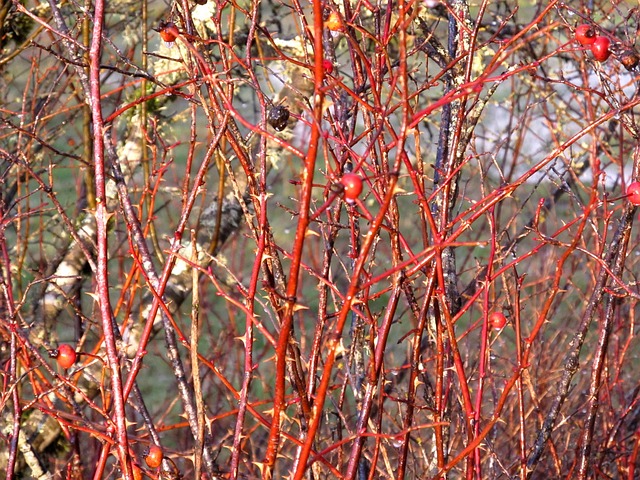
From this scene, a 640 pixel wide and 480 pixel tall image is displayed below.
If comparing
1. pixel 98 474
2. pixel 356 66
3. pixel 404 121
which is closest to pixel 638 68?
pixel 356 66

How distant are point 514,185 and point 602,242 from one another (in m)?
0.54

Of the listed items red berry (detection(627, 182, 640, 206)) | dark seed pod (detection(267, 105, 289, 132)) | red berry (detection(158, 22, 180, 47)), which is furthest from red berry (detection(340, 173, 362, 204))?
red berry (detection(627, 182, 640, 206))

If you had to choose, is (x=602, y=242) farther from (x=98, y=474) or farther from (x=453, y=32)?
(x=98, y=474)

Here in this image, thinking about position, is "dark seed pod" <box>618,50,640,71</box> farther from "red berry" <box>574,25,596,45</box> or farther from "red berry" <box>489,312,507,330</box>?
"red berry" <box>489,312,507,330</box>

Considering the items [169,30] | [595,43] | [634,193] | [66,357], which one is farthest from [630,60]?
[66,357]

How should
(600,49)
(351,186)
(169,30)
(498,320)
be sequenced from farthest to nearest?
(498,320), (600,49), (169,30), (351,186)

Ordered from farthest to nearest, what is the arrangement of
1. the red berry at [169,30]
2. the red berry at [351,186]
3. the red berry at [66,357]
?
the red berry at [66,357] → the red berry at [169,30] → the red berry at [351,186]

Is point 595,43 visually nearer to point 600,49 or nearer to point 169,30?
point 600,49

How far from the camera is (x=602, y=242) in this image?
1.91m

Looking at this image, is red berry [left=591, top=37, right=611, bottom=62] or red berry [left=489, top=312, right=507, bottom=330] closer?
red berry [left=591, top=37, right=611, bottom=62]

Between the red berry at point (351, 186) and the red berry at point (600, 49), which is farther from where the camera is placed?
the red berry at point (600, 49)

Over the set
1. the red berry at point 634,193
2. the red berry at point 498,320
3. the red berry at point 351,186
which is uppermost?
the red berry at point 634,193

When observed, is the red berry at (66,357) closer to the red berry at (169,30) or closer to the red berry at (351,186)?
the red berry at (169,30)

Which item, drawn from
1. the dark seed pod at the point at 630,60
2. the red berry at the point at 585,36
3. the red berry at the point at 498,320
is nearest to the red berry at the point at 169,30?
the red berry at the point at 585,36
